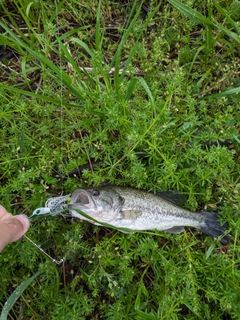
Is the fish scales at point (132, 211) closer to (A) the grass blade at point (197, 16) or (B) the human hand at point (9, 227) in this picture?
(B) the human hand at point (9, 227)

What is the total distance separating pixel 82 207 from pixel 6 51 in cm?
205

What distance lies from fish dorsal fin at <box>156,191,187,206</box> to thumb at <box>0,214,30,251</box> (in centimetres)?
129

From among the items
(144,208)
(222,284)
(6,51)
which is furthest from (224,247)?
(6,51)

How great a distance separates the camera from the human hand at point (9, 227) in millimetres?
2300

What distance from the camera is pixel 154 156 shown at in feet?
10.8

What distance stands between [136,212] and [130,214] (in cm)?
6

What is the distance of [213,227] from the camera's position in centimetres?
340

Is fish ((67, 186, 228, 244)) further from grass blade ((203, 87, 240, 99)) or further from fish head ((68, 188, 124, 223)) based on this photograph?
grass blade ((203, 87, 240, 99))

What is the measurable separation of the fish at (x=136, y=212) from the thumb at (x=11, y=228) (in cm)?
45

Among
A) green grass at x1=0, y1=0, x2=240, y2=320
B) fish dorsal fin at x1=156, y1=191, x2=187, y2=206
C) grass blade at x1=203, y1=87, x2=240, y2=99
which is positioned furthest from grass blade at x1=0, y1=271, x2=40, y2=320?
grass blade at x1=203, y1=87, x2=240, y2=99

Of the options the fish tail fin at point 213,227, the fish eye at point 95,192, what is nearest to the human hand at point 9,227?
the fish eye at point 95,192

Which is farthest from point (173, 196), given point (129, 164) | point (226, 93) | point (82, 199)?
point (226, 93)

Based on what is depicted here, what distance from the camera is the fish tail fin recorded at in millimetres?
3391

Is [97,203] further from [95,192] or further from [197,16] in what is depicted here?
[197,16]
